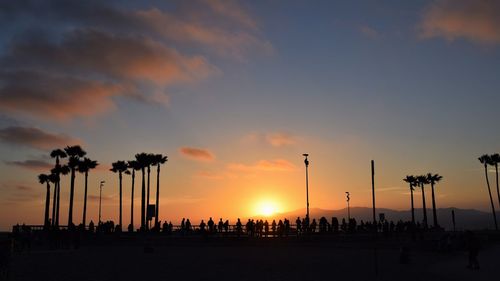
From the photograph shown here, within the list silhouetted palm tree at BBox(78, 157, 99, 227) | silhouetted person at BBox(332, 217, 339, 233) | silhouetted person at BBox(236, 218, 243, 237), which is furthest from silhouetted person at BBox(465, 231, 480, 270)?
silhouetted palm tree at BBox(78, 157, 99, 227)

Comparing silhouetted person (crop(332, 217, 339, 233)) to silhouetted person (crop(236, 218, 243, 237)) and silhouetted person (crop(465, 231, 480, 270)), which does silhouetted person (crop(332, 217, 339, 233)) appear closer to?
silhouetted person (crop(236, 218, 243, 237))

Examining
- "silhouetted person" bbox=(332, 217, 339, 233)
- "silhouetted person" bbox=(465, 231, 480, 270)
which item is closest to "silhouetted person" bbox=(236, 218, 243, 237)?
"silhouetted person" bbox=(332, 217, 339, 233)

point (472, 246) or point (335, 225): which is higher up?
point (335, 225)

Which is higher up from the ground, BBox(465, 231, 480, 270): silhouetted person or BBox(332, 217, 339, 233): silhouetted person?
BBox(332, 217, 339, 233): silhouetted person

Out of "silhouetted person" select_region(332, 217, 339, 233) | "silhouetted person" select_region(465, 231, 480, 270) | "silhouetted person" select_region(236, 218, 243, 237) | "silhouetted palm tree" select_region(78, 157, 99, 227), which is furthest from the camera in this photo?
"silhouetted palm tree" select_region(78, 157, 99, 227)

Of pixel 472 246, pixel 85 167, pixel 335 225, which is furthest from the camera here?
pixel 85 167

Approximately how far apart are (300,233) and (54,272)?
31.1m

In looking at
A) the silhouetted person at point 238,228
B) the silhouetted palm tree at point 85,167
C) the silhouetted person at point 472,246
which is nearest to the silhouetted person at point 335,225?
the silhouetted person at point 238,228

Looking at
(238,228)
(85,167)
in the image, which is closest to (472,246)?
(238,228)

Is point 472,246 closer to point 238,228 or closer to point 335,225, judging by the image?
point 335,225

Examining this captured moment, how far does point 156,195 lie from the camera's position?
82188 mm

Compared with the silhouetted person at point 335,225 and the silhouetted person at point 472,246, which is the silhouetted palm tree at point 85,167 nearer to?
the silhouetted person at point 335,225

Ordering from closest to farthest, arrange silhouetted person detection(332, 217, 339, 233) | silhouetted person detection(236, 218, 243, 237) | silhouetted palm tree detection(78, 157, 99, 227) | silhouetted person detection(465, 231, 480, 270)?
silhouetted person detection(465, 231, 480, 270), silhouetted person detection(236, 218, 243, 237), silhouetted person detection(332, 217, 339, 233), silhouetted palm tree detection(78, 157, 99, 227)

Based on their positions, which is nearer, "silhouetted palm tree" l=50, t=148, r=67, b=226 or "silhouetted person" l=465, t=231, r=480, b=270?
"silhouetted person" l=465, t=231, r=480, b=270
